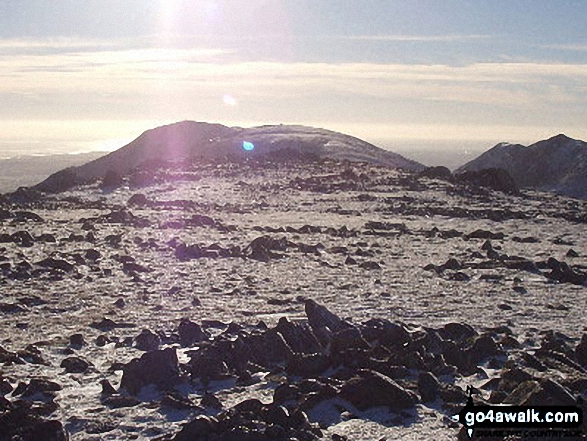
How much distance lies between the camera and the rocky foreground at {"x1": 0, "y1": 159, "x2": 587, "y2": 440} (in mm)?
8273

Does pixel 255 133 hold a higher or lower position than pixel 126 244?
higher

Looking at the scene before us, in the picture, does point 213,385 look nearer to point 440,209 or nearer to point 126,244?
point 126,244

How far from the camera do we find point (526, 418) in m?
7.28

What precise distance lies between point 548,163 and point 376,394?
4329 centimetres

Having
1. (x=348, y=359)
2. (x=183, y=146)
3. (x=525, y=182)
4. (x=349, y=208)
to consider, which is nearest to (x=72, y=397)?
(x=348, y=359)

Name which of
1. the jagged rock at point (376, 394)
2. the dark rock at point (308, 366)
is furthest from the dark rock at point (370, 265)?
the jagged rock at point (376, 394)

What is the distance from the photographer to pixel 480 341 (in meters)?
10.6

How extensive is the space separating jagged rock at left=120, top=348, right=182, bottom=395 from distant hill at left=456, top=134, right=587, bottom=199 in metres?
36.6

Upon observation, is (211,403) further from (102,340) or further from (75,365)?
(102,340)

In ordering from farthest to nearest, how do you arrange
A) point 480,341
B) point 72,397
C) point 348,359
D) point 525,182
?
point 525,182 → point 480,341 → point 348,359 → point 72,397

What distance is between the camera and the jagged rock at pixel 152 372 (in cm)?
910

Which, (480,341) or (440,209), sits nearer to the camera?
(480,341)

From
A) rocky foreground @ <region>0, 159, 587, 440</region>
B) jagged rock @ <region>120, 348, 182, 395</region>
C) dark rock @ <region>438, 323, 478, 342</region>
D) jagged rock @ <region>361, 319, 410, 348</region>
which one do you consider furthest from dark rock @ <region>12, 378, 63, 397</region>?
dark rock @ <region>438, 323, 478, 342</region>

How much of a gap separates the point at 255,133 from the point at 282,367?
191 ft
